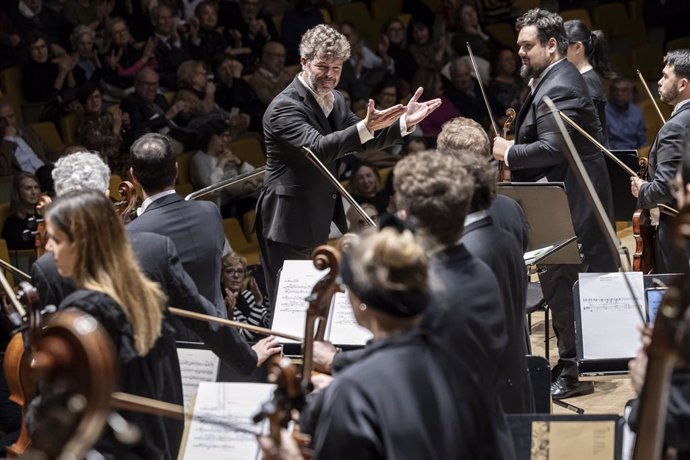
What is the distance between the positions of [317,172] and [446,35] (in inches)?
207

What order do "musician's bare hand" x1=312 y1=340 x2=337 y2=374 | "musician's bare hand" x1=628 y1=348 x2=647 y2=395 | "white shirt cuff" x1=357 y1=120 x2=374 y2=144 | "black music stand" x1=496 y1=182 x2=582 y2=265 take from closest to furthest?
"musician's bare hand" x1=628 y1=348 x2=647 y2=395 → "musician's bare hand" x1=312 y1=340 x2=337 y2=374 → "black music stand" x1=496 y1=182 x2=582 y2=265 → "white shirt cuff" x1=357 y1=120 x2=374 y2=144

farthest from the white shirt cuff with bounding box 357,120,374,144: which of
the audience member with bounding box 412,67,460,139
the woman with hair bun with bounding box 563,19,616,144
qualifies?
the audience member with bounding box 412,67,460,139

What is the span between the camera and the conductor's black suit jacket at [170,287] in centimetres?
328

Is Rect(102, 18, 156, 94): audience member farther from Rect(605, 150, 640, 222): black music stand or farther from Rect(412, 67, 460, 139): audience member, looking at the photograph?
Rect(605, 150, 640, 222): black music stand

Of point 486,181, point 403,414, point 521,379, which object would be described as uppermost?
point 486,181

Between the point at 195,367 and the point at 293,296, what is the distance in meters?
0.58

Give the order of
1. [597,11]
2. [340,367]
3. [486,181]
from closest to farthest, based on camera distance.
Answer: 1. [340,367]
2. [486,181]
3. [597,11]

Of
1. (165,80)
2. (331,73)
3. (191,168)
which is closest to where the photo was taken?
(331,73)

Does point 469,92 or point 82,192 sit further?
point 469,92

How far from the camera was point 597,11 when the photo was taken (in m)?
11.6

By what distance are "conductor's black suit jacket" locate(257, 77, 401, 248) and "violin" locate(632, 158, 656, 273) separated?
3.47 feet

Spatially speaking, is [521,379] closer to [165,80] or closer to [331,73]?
[331,73]

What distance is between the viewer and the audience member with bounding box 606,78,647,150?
8922 millimetres

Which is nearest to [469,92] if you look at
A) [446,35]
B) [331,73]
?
[446,35]
